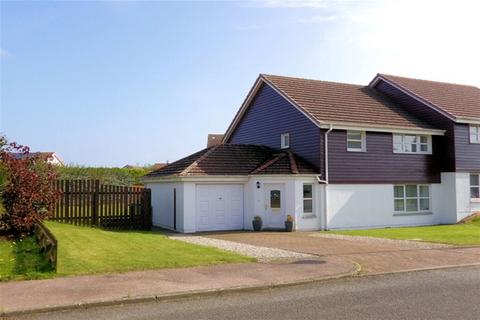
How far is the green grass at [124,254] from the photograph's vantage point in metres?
11.6

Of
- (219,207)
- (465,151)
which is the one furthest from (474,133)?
(219,207)

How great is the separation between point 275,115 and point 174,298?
1916cm

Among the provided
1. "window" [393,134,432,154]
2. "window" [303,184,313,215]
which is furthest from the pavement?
"window" [393,134,432,154]

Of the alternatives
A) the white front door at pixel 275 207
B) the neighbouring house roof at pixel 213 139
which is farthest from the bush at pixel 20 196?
the neighbouring house roof at pixel 213 139

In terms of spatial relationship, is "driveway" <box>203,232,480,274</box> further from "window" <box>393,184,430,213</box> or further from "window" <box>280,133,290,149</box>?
"window" <box>393,184,430,213</box>

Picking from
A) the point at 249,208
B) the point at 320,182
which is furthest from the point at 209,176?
the point at 320,182

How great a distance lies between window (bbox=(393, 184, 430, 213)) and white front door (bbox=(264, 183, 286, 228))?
6.72 m

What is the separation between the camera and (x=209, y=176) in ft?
72.9

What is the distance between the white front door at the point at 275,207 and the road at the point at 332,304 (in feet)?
40.2

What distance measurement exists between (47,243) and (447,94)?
26401 mm

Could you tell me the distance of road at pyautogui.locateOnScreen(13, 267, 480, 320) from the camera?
7.86 meters

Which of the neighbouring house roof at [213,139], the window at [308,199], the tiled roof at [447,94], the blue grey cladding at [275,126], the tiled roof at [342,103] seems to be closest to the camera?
the window at [308,199]

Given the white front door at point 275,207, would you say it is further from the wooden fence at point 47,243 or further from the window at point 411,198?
the wooden fence at point 47,243

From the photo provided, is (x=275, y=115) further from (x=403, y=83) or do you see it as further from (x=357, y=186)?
(x=403, y=83)
